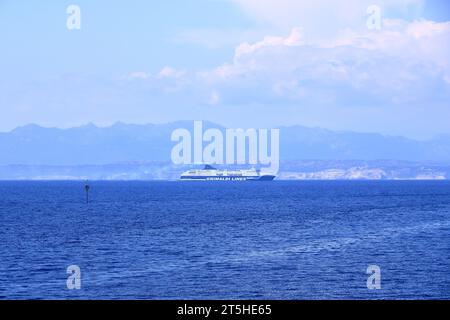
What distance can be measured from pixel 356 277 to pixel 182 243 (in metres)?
23.6

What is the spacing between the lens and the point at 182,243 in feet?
217

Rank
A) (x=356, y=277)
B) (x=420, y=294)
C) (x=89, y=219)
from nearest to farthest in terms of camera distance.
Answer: (x=420, y=294) < (x=356, y=277) < (x=89, y=219)

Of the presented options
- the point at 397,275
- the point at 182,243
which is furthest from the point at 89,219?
the point at 397,275

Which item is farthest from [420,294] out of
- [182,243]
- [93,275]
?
[182,243]
